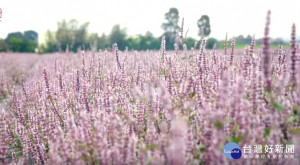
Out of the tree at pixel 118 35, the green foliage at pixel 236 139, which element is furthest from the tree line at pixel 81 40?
the green foliage at pixel 236 139

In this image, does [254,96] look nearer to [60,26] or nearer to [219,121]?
[219,121]

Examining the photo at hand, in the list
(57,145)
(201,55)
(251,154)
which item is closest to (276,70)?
(201,55)

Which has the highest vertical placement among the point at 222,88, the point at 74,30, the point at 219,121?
the point at 74,30

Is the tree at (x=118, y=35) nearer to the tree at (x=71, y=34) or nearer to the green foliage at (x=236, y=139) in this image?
the tree at (x=71, y=34)

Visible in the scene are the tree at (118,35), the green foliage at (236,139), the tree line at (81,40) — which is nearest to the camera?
the green foliage at (236,139)

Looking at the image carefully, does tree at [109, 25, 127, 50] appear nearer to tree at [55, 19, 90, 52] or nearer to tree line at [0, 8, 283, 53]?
tree line at [0, 8, 283, 53]

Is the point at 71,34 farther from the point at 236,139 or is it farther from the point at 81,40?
the point at 236,139

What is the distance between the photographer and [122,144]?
9.88 ft

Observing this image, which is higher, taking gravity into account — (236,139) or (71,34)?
(71,34)

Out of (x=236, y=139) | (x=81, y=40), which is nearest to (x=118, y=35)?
(x=81, y=40)

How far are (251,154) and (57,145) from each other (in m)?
1.80

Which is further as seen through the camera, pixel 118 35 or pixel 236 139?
pixel 118 35

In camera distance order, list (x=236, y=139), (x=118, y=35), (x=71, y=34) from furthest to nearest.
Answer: (x=71, y=34) < (x=118, y=35) < (x=236, y=139)

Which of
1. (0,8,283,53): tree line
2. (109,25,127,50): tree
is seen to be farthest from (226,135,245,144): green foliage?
(109,25,127,50): tree
